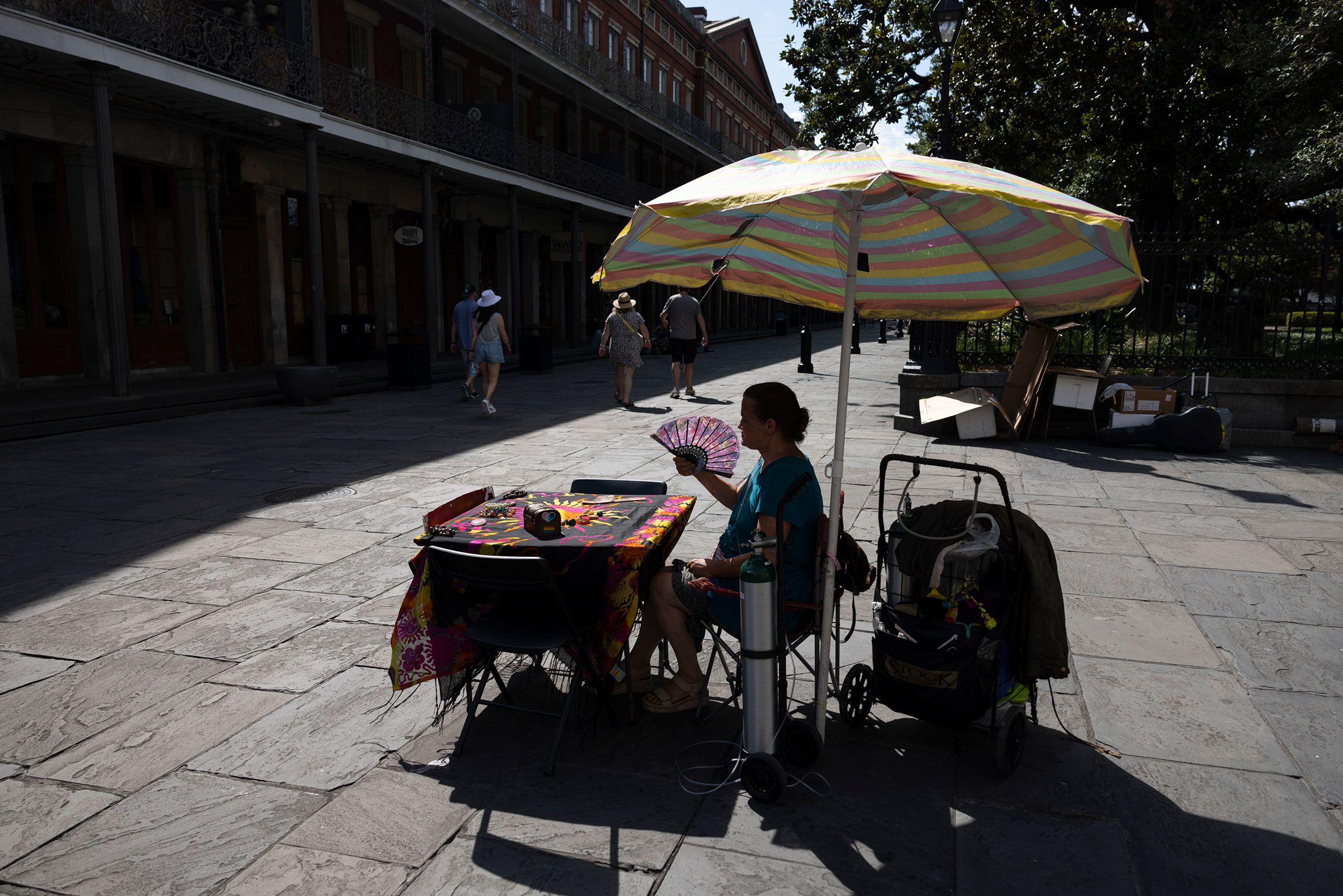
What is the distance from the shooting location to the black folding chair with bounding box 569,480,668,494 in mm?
4254

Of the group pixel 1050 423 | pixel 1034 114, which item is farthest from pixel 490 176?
pixel 1050 423

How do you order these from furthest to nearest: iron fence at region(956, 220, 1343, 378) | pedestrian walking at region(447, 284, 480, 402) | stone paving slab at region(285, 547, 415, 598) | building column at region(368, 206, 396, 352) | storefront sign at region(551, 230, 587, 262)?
1. storefront sign at region(551, 230, 587, 262)
2. building column at region(368, 206, 396, 352)
3. pedestrian walking at region(447, 284, 480, 402)
4. iron fence at region(956, 220, 1343, 378)
5. stone paving slab at region(285, 547, 415, 598)

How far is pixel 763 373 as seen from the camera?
20734 mm

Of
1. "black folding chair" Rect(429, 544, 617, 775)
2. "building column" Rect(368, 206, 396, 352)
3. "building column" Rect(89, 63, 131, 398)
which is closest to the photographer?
"black folding chair" Rect(429, 544, 617, 775)

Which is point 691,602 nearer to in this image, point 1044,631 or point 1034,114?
point 1044,631

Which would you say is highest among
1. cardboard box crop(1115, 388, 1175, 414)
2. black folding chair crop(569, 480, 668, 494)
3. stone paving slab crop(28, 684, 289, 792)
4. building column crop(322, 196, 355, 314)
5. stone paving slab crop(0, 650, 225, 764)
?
building column crop(322, 196, 355, 314)

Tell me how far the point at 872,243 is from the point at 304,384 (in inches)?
434

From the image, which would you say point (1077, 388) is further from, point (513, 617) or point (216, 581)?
point (216, 581)

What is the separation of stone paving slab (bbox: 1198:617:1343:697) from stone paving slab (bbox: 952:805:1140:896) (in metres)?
1.65

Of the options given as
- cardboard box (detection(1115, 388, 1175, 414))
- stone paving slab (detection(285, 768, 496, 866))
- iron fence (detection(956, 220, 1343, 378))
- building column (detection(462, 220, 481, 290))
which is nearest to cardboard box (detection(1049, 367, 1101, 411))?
cardboard box (detection(1115, 388, 1175, 414))

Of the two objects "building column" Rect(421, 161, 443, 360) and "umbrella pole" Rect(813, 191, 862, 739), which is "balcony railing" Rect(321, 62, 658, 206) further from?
"umbrella pole" Rect(813, 191, 862, 739)

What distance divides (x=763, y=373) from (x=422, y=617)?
17.7 m

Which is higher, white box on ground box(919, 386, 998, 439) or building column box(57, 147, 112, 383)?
building column box(57, 147, 112, 383)

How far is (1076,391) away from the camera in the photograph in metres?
10.4
